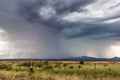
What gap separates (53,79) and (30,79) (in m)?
2.04

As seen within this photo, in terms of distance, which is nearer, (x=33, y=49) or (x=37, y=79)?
(x=37, y=79)

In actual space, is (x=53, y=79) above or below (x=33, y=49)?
below

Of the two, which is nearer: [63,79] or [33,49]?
[63,79]

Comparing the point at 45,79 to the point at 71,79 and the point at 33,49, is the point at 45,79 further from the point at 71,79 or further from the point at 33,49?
the point at 33,49

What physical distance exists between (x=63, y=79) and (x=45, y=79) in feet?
5.42

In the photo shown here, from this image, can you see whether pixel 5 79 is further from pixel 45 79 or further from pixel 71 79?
pixel 71 79

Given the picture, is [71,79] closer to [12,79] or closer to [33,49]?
[12,79]

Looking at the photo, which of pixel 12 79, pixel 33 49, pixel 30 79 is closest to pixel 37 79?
pixel 30 79

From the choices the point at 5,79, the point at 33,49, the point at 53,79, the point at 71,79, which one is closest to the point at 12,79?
the point at 5,79

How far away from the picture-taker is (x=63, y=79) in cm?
2022

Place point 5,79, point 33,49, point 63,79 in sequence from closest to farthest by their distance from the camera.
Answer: point 5,79
point 63,79
point 33,49

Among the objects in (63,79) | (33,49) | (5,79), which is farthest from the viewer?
(33,49)

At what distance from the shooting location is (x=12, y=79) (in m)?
19.4

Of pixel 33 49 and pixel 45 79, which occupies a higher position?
pixel 33 49
